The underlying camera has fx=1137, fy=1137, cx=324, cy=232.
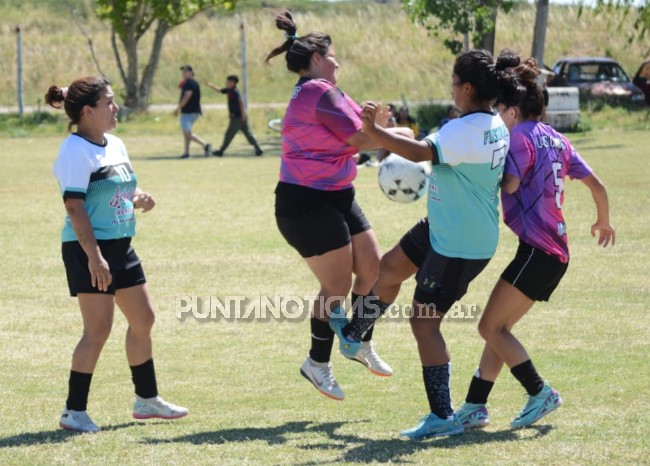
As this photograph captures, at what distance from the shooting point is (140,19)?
35.8 meters

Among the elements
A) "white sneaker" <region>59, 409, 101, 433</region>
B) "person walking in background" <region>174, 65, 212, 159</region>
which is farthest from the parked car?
"white sneaker" <region>59, 409, 101, 433</region>

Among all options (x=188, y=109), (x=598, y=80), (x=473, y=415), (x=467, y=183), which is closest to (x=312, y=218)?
(x=467, y=183)

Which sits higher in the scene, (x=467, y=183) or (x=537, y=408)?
(x=467, y=183)

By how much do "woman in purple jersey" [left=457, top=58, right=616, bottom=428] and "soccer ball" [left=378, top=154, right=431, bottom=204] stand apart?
7.22 feet

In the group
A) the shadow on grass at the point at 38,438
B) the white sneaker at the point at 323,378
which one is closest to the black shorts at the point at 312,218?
the white sneaker at the point at 323,378

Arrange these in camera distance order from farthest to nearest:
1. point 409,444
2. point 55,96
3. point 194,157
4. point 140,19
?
1. point 140,19
2. point 194,157
3. point 55,96
4. point 409,444

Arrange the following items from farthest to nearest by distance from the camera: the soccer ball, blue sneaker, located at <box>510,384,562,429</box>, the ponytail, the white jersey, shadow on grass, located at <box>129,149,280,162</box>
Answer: shadow on grass, located at <box>129,149,280,162</box> → the soccer ball → the ponytail → blue sneaker, located at <box>510,384,562,429</box> → the white jersey

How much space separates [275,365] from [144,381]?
1.47 metres

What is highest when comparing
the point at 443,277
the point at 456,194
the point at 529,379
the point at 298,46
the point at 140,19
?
the point at 298,46

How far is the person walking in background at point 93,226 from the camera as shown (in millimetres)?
5551

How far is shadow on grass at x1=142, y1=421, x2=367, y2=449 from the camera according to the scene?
18.1ft

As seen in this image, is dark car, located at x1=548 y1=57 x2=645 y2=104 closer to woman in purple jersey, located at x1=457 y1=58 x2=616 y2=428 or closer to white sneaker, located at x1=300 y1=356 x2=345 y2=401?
white sneaker, located at x1=300 y1=356 x2=345 y2=401

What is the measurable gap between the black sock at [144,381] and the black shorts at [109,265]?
508mm

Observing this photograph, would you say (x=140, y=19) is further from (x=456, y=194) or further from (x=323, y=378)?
(x=456, y=194)
